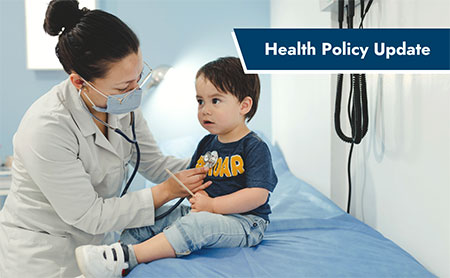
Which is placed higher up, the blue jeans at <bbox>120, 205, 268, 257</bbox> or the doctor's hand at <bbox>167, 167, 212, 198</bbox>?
the doctor's hand at <bbox>167, 167, 212, 198</bbox>

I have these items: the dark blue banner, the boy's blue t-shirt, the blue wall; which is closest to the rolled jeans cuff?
the boy's blue t-shirt

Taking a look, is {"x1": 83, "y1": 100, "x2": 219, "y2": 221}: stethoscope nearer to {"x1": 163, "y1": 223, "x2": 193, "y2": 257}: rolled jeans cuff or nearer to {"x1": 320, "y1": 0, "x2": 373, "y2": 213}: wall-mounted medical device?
{"x1": 163, "y1": 223, "x2": 193, "y2": 257}: rolled jeans cuff

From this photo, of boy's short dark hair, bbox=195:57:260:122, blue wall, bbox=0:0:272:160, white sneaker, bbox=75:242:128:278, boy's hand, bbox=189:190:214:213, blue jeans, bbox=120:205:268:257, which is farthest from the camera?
blue wall, bbox=0:0:272:160

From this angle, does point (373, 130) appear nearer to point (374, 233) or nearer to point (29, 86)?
point (374, 233)

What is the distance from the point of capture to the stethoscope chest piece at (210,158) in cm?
136

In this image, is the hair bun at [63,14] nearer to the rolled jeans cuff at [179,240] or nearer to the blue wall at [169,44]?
the rolled jeans cuff at [179,240]

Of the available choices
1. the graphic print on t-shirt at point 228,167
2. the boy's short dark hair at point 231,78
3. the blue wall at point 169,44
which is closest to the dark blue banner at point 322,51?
the boy's short dark hair at point 231,78

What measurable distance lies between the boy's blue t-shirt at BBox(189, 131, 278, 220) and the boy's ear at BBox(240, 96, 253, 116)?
82 mm

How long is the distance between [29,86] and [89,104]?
74.7 inches

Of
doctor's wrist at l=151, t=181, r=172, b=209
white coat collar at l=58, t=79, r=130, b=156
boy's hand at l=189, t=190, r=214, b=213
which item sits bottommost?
boy's hand at l=189, t=190, r=214, b=213

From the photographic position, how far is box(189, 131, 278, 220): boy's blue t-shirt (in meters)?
1.25

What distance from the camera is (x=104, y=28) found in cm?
111

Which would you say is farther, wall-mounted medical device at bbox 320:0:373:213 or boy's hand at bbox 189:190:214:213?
wall-mounted medical device at bbox 320:0:373:213

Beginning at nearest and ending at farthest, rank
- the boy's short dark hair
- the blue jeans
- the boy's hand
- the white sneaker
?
the white sneaker
the blue jeans
the boy's hand
the boy's short dark hair
